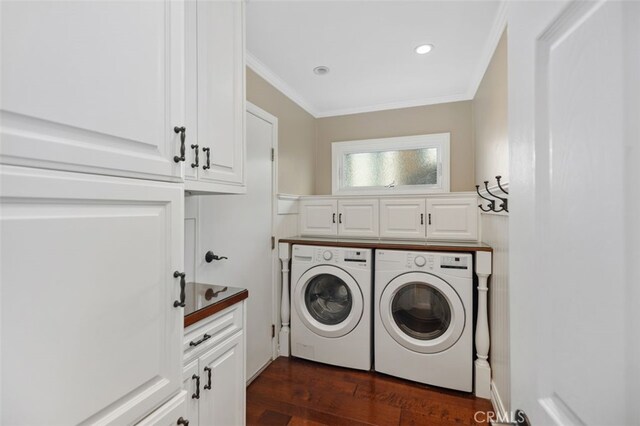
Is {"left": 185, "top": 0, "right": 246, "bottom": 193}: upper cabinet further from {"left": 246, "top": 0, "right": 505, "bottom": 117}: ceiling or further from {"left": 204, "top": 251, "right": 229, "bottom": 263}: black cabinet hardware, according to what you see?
{"left": 204, "top": 251, "right": 229, "bottom": 263}: black cabinet hardware

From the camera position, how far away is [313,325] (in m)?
2.43

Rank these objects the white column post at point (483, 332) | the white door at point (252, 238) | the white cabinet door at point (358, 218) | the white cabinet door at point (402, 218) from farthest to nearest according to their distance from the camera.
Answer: the white cabinet door at point (358, 218)
the white cabinet door at point (402, 218)
the white column post at point (483, 332)
the white door at point (252, 238)

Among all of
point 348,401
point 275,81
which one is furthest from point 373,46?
point 348,401

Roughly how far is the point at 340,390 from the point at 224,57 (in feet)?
7.38

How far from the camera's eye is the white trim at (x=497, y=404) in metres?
1.69

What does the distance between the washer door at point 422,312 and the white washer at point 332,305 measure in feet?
0.59

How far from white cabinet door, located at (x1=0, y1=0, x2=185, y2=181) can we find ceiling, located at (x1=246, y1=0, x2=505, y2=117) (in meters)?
1.16

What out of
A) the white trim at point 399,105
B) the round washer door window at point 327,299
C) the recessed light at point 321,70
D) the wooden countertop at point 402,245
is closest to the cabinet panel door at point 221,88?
the recessed light at point 321,70

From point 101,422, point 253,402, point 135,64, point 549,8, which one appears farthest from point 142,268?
point 253,402

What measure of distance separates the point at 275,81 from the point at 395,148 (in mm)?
1413

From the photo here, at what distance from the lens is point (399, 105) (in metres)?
3.02

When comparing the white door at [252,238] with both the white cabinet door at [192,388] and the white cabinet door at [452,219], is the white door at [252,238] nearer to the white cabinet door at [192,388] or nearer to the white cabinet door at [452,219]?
the white cabinet door at [192,388]

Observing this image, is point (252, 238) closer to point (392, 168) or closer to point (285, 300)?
point (285, 300)

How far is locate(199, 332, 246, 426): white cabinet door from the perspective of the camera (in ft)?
3.86
